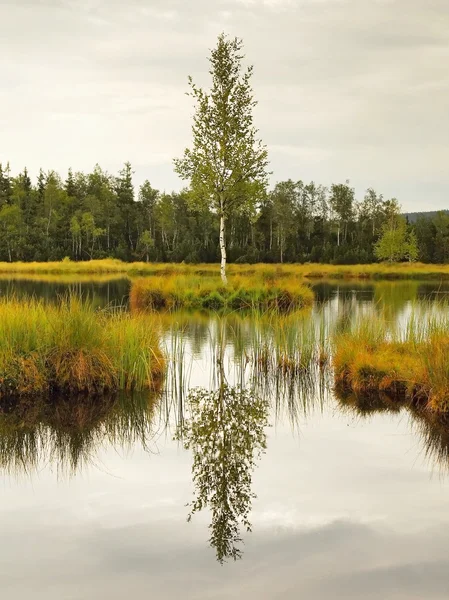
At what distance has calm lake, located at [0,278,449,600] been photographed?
4.88 metres

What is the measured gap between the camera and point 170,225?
3511 inches

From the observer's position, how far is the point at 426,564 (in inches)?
202

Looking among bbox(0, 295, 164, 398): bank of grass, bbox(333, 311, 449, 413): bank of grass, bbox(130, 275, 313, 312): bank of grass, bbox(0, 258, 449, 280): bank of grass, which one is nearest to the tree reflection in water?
bbox(0, 295, 164, 398): bank of grass

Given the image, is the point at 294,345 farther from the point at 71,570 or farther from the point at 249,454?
the point at 71,570

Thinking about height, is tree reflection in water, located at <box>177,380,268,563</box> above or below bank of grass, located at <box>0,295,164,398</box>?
below

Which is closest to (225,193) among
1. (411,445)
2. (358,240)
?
(411,445)

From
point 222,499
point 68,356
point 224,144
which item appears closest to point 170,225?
point 224,144

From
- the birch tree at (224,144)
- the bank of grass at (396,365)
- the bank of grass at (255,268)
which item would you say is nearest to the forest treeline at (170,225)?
the bank of grass at (255,268)

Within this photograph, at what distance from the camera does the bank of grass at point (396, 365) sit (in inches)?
372

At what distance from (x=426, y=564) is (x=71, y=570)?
2862mm

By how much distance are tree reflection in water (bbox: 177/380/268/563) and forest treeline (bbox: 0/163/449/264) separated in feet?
211

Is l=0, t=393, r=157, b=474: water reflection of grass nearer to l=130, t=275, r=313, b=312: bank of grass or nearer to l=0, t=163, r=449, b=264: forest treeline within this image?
l=130, t=275, r=313, b=312: bank of grass

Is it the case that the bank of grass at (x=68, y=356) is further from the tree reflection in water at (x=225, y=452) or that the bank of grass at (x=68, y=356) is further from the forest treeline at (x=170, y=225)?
the forest treeline at (x=170, y=225)

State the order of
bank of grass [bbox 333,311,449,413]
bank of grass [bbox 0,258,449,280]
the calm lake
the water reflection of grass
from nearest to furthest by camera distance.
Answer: the calm lake < the water reflection of grass < bank of grass [bbox 333,311,449,413] < bank of grass [bbox 0,258,449,280]
